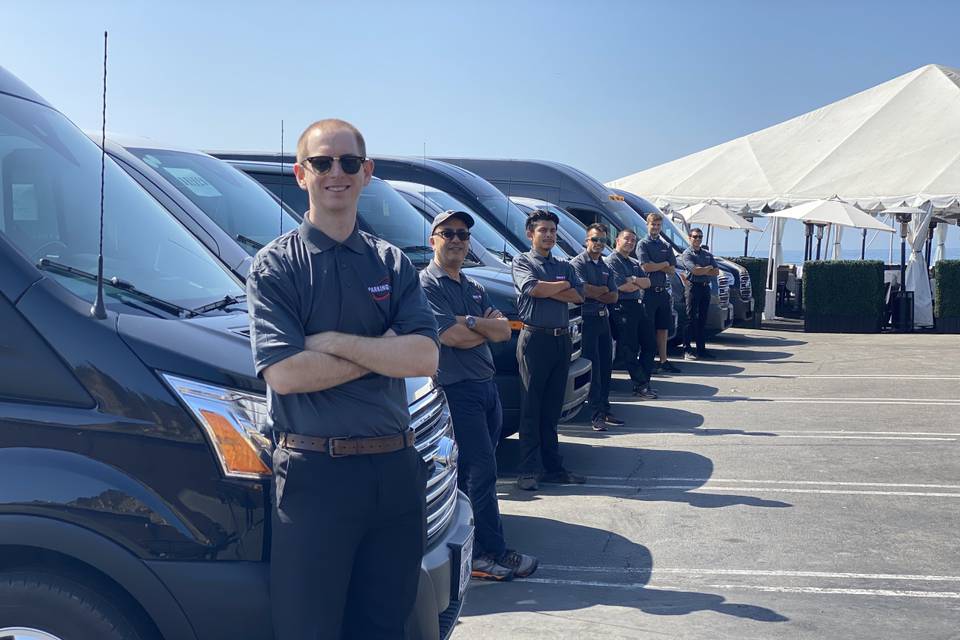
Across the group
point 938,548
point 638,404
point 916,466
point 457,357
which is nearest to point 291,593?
point 457,357

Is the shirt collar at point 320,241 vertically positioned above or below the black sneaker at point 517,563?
above

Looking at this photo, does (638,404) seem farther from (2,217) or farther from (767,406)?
(2,217)

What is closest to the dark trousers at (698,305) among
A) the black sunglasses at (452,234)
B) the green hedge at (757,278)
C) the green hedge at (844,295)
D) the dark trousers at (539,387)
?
the green hedge at (844,295)

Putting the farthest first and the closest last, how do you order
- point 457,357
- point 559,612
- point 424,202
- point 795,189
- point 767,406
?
1. point 795,189
2. point 767,406
3. point 424,202
4. point 457,357
5. point 559,612

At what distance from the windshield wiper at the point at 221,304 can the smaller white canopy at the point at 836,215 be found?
66.0 feet

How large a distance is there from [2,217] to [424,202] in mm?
6700

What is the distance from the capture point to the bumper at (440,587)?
346cm

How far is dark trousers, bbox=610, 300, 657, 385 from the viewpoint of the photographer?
1197cm

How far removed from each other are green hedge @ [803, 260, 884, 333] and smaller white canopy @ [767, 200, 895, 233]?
1.85m

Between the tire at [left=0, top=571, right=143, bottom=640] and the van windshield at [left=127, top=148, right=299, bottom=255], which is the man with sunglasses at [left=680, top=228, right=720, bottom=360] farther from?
the tire at [left=0, top=571, right=143, bottom=640]

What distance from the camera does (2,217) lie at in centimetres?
374

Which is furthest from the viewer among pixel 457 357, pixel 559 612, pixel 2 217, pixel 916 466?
pixel 916 466

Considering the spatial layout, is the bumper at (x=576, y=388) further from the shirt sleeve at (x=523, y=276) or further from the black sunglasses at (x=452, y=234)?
the black sunglasses at (x=452, y=234)

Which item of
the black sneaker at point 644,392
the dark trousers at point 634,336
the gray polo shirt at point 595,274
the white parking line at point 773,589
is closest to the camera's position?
the white parking line at point 773,589
